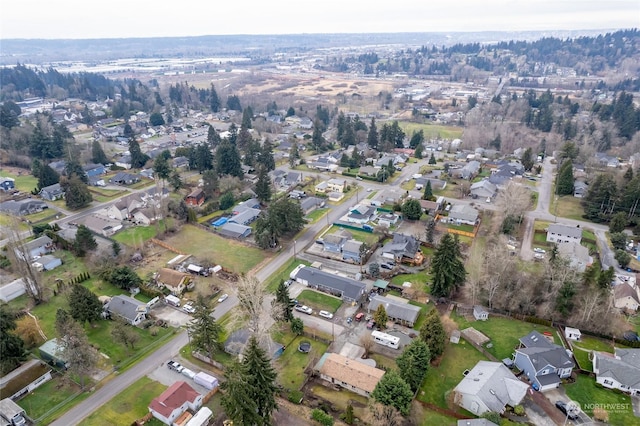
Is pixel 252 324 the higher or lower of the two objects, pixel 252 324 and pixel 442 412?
the higher

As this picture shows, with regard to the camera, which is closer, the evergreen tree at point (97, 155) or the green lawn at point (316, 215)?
the green lawn at point (316, 215)

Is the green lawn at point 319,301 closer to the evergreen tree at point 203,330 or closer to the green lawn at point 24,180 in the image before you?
the evergreen tree at point 203,330

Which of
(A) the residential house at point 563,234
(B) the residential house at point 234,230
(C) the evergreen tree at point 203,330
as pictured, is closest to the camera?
(C) the evergreen tree at point 203,330

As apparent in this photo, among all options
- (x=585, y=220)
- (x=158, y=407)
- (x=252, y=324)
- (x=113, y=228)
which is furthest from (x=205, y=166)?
(x=585, y=220)

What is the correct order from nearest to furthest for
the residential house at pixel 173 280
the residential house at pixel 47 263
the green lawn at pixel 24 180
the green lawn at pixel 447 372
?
1. the green lawn at pixel 447 372
2. the residential house at pixel 173 280
3. the residential house at pixel 47 263
4. the green lawn at pixel 24 180

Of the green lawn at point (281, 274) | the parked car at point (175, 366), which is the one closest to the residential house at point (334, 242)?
the green lawn at point (281, 274)

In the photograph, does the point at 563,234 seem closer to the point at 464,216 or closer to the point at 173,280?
the point at 464,216

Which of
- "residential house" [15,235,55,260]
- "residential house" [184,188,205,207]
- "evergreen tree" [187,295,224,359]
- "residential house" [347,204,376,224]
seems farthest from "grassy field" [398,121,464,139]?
"evergreen tree" [187,295,224,359]

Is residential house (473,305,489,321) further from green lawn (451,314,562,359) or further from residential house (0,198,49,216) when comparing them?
residential house (0,198,49,216)

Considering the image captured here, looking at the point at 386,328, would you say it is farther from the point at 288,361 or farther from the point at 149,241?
the point at 149,241
